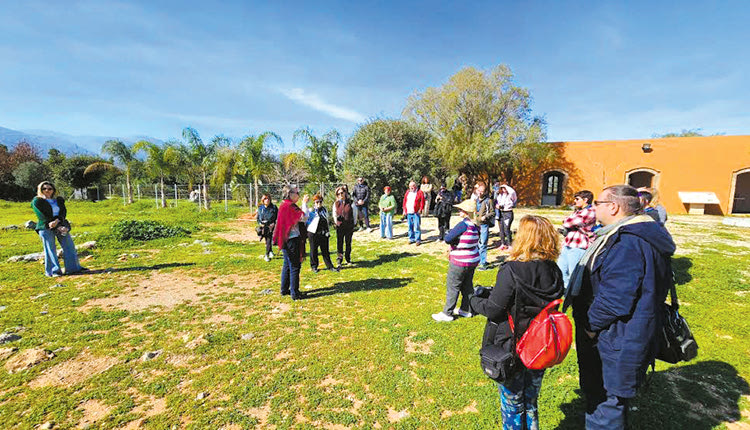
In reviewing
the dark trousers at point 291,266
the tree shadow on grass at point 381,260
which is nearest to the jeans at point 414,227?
the tree shadow on grass at point 381,260

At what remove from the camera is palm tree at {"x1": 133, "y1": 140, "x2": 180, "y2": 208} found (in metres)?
19.3

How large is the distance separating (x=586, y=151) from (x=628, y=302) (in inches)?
906

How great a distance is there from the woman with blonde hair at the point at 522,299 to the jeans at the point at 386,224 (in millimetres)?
7302

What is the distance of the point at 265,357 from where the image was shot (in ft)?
11.3

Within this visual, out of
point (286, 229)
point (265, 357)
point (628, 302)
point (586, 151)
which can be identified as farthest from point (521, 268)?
point (586, 151)

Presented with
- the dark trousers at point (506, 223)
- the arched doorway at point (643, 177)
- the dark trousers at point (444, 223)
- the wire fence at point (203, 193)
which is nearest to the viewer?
the dark trousers at point (506, 223)

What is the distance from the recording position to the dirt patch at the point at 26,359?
3.19m

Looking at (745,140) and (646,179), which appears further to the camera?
(646,179)

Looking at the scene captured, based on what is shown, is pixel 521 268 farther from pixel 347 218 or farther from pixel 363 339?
pixel 347 218

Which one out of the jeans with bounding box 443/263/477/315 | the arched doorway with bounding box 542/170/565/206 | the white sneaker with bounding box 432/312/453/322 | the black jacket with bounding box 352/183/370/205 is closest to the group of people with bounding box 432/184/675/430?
the jeans with bounding box 443/263/477/315

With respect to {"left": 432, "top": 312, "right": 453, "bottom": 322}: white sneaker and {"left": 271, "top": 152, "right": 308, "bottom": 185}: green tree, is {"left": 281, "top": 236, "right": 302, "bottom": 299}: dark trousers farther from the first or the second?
{"left": 271, "top": 152, "right": 308, "bottom": 185}: green tree

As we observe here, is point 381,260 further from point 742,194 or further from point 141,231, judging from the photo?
point 742,194

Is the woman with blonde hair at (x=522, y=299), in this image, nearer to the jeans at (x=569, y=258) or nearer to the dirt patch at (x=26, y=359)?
the jeans at (x=569, y=258)

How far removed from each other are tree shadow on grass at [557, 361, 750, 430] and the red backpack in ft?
3.17
